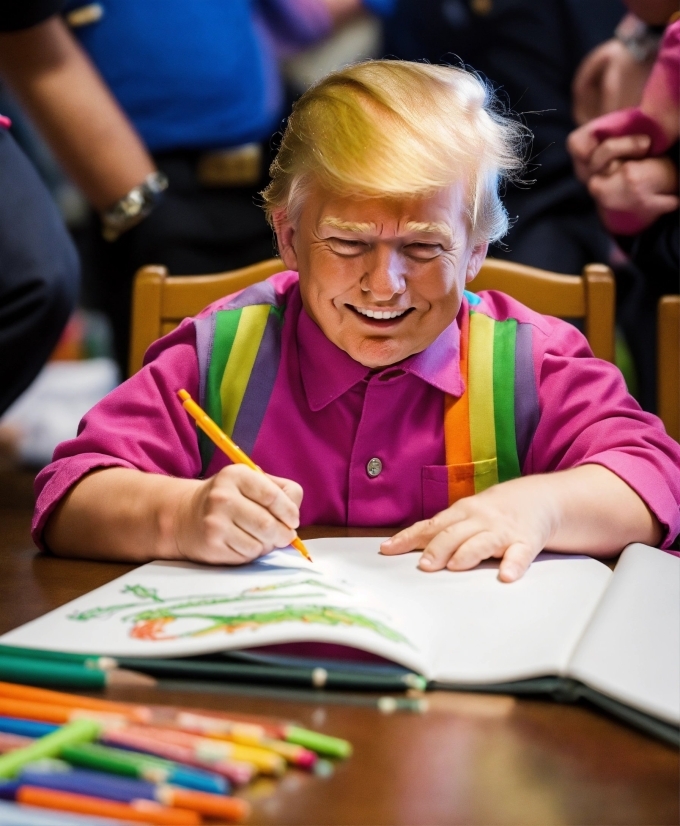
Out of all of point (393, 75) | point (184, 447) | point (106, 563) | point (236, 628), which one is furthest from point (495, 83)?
point (236, 628)

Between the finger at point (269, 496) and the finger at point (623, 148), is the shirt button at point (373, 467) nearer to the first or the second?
the finger at point (269, 496)

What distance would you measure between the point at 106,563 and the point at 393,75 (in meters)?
0.51

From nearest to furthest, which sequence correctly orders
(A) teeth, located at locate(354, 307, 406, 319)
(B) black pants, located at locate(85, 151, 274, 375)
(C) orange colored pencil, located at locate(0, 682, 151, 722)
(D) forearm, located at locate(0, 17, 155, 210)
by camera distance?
(C) orange colored pencil, located at locate(0, 682, 151, 722)
(A) teeth, located at locate(354, 307, 406, 319)
(D) forearm, located at locate(0, 17, 155, 210)
(B) black pants, located at locate(85, 151, 274, 375)

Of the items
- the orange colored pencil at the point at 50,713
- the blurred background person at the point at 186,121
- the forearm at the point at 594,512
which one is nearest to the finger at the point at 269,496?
the forearm at the point at 594,512

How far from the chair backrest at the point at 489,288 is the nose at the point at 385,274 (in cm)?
40

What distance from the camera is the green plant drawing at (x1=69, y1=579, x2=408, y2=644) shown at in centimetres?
68

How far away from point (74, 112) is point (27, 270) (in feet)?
1.71

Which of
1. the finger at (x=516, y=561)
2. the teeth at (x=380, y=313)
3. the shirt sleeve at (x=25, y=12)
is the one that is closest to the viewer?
the finger at (x=516, y=561)

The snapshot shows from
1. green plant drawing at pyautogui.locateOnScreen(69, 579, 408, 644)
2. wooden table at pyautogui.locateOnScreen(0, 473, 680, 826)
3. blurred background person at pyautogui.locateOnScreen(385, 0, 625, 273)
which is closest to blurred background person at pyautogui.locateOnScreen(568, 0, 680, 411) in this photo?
blurred background person at pyautogui.locateOnScreen(385, 0, 625, 273)

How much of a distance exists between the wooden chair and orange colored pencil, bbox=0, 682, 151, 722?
824 millimetres

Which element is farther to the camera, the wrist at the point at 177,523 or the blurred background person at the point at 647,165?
the blurred background person at the point at 647,165

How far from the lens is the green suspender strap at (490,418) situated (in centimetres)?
110

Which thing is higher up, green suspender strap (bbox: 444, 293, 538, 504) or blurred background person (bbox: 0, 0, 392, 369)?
blurred background person (bbox: 0, 0, 392, 369)

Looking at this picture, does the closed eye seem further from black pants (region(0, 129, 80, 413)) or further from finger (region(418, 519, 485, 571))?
black pants (region(0, 129, 80, 413))
